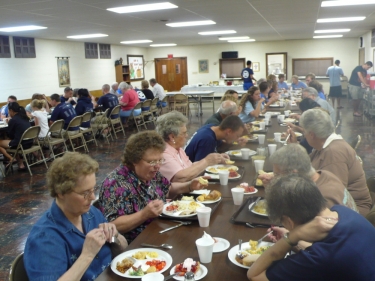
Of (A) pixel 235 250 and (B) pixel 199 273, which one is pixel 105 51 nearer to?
(A) pixel 235 250

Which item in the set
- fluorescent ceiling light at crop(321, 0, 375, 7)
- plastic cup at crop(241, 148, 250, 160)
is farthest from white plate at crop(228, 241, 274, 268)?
fluorescent ceiling light at crop(321, 0, 375, 7)

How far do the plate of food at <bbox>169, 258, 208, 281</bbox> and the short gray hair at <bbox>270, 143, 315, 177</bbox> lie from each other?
0.78 m

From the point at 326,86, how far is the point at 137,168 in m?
17.0

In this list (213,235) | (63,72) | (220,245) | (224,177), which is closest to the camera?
(220,245)

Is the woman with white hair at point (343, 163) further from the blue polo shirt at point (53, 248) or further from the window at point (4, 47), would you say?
the window at point (4, 47)

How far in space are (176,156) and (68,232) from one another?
5.10 ft

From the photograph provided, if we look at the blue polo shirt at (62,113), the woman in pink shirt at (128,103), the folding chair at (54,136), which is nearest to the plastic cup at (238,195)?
the folding chair at (54,136)

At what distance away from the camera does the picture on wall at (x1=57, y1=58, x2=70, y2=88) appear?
40.9ft

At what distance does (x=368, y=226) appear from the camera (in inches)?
58.9

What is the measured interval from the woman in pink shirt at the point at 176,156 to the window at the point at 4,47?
845 centimetres

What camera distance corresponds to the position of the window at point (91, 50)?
45.5ft

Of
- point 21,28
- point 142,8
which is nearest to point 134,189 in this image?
point 142,8

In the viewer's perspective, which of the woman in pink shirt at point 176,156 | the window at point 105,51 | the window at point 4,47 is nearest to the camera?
the woman in pink shirt at point 176,156

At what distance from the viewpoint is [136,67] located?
18391 mm
